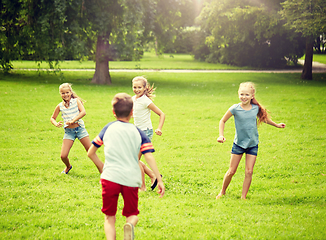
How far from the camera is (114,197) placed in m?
3.19

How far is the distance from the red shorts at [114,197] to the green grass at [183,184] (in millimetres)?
858

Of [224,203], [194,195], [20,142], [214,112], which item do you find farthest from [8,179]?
[214,112]

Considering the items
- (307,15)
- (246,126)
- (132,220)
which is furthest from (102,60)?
(132,220)

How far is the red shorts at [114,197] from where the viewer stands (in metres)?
3.15

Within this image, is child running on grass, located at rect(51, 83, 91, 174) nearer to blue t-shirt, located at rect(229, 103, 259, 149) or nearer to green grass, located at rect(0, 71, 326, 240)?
green grass, located at rect(0, 71, 326, 240)

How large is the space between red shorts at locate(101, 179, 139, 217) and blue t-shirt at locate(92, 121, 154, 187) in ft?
0.20

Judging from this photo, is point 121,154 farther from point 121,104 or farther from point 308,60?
point 308,60

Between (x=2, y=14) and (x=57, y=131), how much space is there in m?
11.2

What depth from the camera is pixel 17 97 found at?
14625 mm

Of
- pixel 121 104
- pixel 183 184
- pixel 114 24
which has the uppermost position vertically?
pixel 114 24

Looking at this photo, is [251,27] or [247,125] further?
[251,27]

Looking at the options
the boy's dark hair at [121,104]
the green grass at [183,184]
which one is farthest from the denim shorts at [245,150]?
the boy's dark hair at [121,104]

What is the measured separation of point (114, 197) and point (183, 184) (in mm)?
2882

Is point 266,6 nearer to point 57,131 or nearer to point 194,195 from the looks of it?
point 57,131
